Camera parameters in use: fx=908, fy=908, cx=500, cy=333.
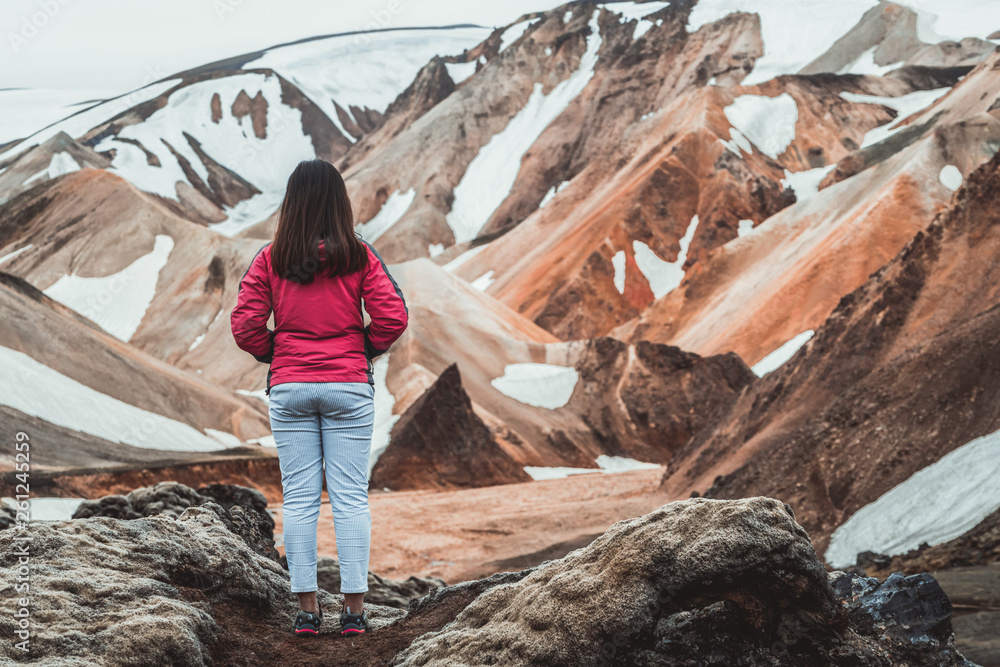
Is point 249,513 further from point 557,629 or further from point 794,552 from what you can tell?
point 794,552

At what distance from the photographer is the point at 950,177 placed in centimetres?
4069

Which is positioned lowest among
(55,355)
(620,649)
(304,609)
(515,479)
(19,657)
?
(515,479)

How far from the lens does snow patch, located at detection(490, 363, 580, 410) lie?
31167mm

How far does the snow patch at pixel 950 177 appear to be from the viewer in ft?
132

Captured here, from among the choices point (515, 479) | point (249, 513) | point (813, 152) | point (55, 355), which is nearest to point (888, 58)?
point (813, 152)

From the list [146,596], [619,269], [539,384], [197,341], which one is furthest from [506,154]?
[146,596]

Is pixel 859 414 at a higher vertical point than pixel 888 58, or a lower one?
lower

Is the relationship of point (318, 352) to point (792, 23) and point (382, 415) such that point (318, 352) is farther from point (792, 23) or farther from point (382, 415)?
point (792, 23)

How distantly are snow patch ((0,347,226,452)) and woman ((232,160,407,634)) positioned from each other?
16304mm

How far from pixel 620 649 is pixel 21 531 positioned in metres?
2.81

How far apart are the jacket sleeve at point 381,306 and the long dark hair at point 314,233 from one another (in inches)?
3.0

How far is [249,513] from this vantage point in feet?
21.6

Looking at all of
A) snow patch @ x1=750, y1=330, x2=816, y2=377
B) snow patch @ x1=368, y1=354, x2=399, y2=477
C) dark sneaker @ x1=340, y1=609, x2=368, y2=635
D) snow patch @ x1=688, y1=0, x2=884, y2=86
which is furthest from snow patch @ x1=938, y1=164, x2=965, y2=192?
dark sneaker @ x1=340, y1=609, x2=368, y2=635

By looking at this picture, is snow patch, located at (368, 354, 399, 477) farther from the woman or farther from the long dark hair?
the long dark hair
